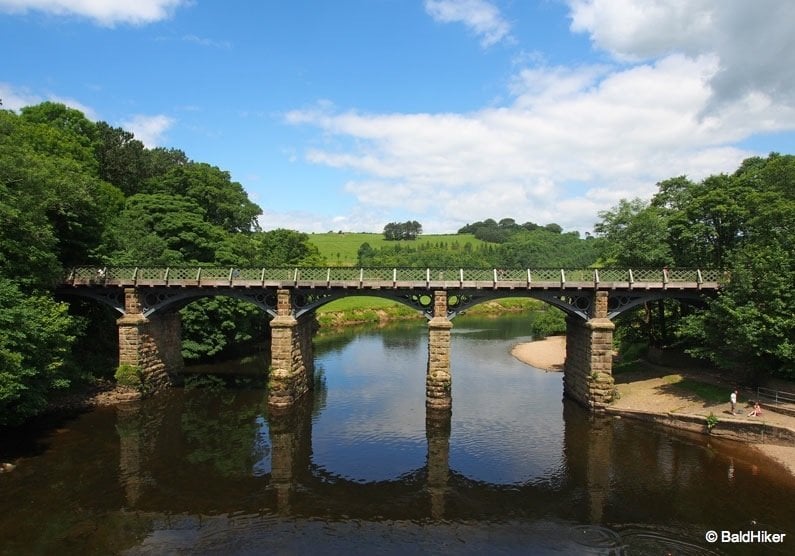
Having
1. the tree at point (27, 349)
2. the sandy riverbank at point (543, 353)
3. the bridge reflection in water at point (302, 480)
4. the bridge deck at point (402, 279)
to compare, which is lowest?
the bridge reflection in water at point (302, 480)

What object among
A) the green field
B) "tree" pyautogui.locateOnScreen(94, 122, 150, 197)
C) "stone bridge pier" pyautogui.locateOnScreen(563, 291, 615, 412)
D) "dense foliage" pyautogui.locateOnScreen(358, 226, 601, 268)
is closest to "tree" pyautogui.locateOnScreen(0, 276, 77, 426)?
"stone bridge pier" pyautogui.locateOnScreen(563, 291, 615, 412)

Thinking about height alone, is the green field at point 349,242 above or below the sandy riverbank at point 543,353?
above

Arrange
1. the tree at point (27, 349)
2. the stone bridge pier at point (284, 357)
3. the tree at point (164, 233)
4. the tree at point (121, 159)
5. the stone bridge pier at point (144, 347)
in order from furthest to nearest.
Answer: the tree at point (121, 159), the tree at point (164, 233), the stone bridge pier at point (144, 347), the stone bridge pier at point (284, 357), the tree at point (27, 349)

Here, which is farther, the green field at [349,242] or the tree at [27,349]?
the green field at [349,242]

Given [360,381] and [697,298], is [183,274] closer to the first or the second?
[360,381]

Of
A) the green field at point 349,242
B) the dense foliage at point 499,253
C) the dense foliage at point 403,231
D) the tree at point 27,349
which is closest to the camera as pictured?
the tree at point 27,349

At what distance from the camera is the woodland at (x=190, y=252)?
25266 millimetres

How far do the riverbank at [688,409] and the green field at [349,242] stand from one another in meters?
89.1

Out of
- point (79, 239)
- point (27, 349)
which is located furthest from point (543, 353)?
point (27, 349)

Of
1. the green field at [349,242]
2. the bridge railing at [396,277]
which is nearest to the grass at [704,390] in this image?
the bridge railing at [396,277]

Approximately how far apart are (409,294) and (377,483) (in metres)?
13.5

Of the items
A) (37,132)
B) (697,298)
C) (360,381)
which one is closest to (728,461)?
(697,298)

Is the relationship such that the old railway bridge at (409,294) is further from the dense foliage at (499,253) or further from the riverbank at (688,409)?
the dense foliage at (499,253)

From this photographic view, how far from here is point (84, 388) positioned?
107ft
